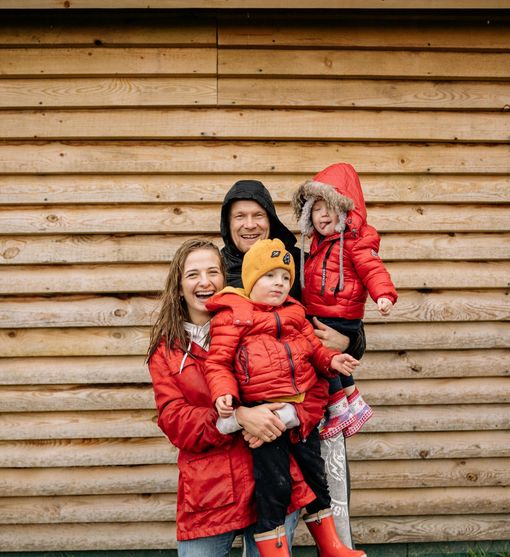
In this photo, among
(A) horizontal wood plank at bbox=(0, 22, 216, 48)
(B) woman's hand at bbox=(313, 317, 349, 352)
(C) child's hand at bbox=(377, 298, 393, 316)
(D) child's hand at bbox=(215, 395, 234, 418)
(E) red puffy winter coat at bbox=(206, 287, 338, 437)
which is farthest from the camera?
(A) horizontal wood plank at bbox=(0, 22, 216, 48)

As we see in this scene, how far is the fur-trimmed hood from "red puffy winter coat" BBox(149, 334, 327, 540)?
868 millimetres

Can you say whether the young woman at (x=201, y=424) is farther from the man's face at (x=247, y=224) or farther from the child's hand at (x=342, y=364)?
the man's face at (x=247, y=224)

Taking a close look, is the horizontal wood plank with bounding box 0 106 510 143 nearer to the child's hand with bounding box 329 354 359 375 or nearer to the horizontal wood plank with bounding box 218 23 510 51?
the horizontal wood plank with bounding box 218 23 510 51

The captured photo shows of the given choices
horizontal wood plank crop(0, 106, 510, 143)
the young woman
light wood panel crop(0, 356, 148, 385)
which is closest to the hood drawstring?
the young woman

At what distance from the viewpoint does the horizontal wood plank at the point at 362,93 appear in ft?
10.6

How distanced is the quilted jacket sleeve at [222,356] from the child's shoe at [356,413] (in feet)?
2.44

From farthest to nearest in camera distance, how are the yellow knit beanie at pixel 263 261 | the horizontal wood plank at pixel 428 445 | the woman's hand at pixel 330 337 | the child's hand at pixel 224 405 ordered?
1. the horizontal wood plank at pixel 428 445
2. the woman's hand at pixel 330 337
3. the yellow knit beanie at pixel 263 261
4. the child's hand at pixel 224 405

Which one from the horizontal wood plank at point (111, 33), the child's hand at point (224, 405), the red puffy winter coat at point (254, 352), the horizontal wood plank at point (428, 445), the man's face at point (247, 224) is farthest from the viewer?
the horizontal wood plank at point (428, 445)

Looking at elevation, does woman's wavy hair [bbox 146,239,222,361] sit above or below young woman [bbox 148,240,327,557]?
above

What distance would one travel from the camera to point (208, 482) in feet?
6.49

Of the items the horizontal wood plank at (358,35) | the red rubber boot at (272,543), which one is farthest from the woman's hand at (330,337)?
the horizontal wood plank at (358,35)

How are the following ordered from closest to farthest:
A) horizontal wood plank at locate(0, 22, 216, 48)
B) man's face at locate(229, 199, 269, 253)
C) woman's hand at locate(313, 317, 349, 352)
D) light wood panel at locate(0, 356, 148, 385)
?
1. woman's hand at locate(313, 317, 349, 352)
2. man's face at locate(229, 199, 269, 253)
3. horizontal wood plank at locate(0, 22, 216, 48)
4. light wood panel at locate(0, 356, 148, 385)

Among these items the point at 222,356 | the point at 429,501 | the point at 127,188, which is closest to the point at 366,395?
the point at 429,501

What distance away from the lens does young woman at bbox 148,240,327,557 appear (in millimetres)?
1958
